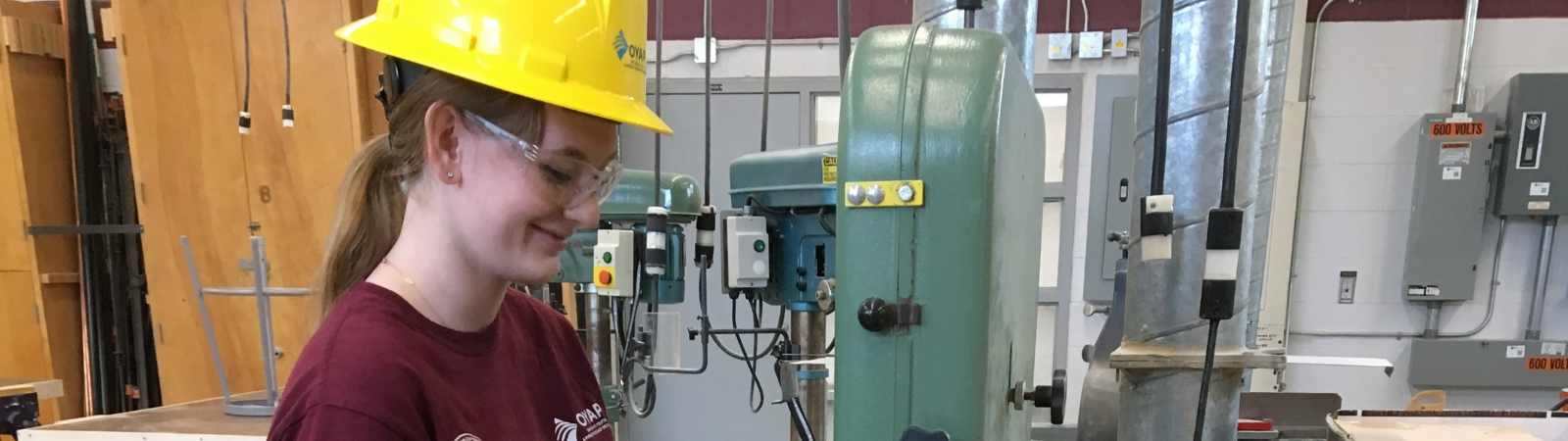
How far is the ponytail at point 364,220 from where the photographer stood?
0.71 metres

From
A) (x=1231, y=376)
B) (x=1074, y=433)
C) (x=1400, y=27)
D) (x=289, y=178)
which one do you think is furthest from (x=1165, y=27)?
(x=289, y=178)

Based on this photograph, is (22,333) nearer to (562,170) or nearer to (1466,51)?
(562,170)

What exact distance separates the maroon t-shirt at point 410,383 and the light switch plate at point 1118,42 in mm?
2746

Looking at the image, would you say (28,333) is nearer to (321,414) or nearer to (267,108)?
(267,108)

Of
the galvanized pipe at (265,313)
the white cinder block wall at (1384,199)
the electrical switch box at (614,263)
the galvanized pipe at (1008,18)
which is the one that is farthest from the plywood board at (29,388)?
the white cinder block wall at (1384,199)

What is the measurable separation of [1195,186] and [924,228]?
51 centimetres

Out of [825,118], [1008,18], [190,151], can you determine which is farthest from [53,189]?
[1008,18]

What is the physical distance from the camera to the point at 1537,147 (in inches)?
105

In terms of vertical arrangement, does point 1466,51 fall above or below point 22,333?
above

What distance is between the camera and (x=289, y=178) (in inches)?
114

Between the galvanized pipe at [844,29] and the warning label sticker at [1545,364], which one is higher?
the galvanized pipe at [844,29]

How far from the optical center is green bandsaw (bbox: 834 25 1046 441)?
0.76 metres

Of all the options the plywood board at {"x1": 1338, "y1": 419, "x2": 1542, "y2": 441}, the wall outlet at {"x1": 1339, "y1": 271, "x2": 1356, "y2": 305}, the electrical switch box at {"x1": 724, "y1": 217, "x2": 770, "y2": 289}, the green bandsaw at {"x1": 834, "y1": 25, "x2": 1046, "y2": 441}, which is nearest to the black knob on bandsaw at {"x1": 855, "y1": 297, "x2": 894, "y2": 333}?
the green bandsaw at {"x1": 834, "y1": 25, "x2": 1046, "y2": 441}

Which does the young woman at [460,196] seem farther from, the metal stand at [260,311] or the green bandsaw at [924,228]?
the metal stand at [260,311]
